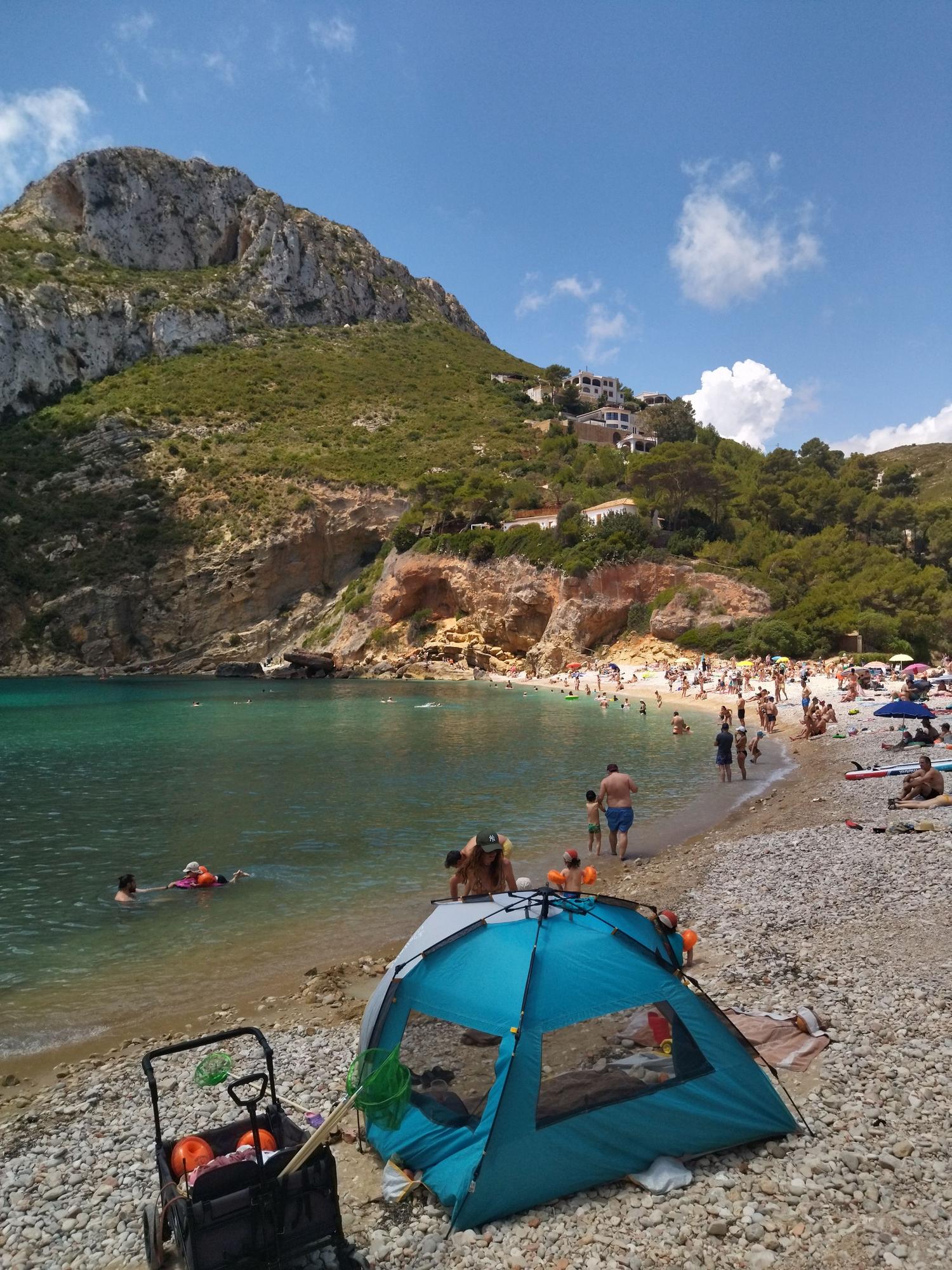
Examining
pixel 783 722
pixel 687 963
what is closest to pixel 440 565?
pixel 783 722

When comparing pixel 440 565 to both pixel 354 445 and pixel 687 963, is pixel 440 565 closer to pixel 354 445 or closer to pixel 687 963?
pixel 354 445

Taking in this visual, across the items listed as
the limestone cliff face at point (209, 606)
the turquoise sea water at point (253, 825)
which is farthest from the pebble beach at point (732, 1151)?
the limestone cliff face at point (209, 606)

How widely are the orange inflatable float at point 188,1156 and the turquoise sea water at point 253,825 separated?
169 inches

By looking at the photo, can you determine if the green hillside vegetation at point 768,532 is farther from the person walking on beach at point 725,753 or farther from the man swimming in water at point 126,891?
the man swimming in water at point 126,891

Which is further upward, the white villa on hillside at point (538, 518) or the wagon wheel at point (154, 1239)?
the white villa on hillside at point (538, 518)

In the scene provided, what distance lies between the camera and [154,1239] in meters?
4.21

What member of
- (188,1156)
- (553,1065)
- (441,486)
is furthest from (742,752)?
(441,486)

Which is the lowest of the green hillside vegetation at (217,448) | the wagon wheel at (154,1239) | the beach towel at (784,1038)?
the wagon wheel at (154,1239)

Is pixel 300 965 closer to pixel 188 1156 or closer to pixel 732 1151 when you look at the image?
pixel 188 1156

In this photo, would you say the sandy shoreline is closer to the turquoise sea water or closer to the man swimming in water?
the turquoise sea water

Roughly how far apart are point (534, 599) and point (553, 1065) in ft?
187

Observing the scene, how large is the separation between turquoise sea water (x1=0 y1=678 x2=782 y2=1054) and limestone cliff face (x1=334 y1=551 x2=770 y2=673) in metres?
19.2

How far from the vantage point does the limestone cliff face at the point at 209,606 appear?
243 feet

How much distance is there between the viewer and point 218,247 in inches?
4262
